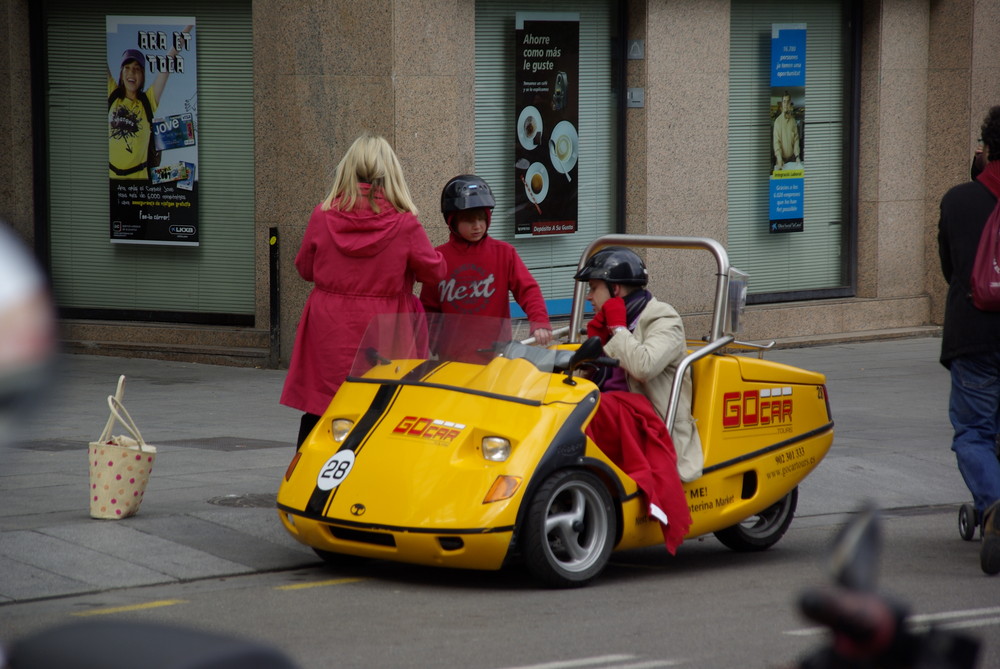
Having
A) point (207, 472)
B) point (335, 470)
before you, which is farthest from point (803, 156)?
point (335, 470)

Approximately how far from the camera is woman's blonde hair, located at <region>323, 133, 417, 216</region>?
7.21 metres

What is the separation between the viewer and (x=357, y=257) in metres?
7.23

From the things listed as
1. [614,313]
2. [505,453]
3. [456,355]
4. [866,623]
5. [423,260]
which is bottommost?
[505,453]

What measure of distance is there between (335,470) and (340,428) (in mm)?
316

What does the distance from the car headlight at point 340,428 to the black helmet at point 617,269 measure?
125cm

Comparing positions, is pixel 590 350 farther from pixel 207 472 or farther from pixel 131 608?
pixel 207 472

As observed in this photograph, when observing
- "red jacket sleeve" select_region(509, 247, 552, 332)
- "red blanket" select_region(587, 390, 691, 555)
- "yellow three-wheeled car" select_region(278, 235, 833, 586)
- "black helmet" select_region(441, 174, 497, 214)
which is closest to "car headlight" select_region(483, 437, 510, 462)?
"yellow three-wheeled car" select_region(278, 235, 833, 586)

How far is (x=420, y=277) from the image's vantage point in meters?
7.33

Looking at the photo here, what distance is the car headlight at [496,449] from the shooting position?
612 cm

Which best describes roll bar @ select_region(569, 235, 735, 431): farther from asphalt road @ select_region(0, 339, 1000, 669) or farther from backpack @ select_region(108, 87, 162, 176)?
backpack @ select_region(108, 87, 162, 176)

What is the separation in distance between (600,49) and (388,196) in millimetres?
8058

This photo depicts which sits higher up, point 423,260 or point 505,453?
point 423,260

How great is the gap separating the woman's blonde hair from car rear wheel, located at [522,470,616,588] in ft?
5.95

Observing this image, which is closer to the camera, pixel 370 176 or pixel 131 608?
pixel 131 608
